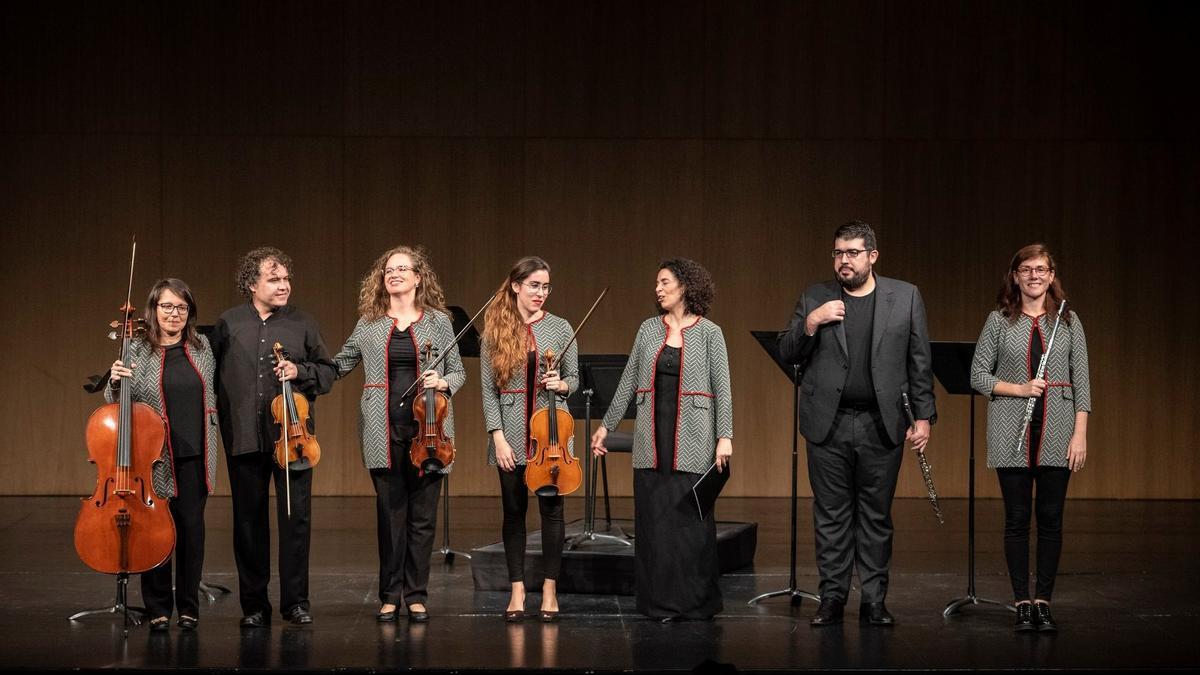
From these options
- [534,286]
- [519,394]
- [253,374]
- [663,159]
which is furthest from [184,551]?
[663,159]

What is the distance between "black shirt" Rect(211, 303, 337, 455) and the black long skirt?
1282mm

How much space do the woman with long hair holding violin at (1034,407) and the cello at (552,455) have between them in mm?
1472

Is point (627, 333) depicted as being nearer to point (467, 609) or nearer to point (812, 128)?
point (812, 128)

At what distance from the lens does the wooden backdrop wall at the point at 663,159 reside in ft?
26.7

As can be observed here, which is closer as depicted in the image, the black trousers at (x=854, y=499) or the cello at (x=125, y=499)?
the cello at (x=125, y=499)

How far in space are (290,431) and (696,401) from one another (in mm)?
1445

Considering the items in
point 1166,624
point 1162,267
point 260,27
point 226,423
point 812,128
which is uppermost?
point 260,27

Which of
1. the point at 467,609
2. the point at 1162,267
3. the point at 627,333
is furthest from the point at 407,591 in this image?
the point at 1162,267

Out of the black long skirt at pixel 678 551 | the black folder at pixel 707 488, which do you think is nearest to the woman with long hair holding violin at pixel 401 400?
the black long skirt at pixel 678 551

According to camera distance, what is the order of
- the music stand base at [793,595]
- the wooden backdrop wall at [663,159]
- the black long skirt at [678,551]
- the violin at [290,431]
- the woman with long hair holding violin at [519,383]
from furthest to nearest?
the wooden backdrop wall at [663,159] → the music stand base at [793,595] → the black long skirt at [678,551] → the woman with long hair holding violin at [519,383] → the violin at [290,431]

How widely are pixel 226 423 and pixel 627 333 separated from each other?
4.07 m

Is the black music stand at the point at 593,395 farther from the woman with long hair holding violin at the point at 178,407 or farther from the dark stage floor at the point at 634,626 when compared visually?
the woman with long hair holding violin at the point at 178,407

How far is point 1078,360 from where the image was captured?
14.8 feet


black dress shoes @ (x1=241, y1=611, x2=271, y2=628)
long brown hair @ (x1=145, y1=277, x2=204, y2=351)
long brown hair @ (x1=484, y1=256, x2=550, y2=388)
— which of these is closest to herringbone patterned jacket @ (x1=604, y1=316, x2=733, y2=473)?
long brown hair @ (x1=484, y1=256, x2=550, y2=388)
